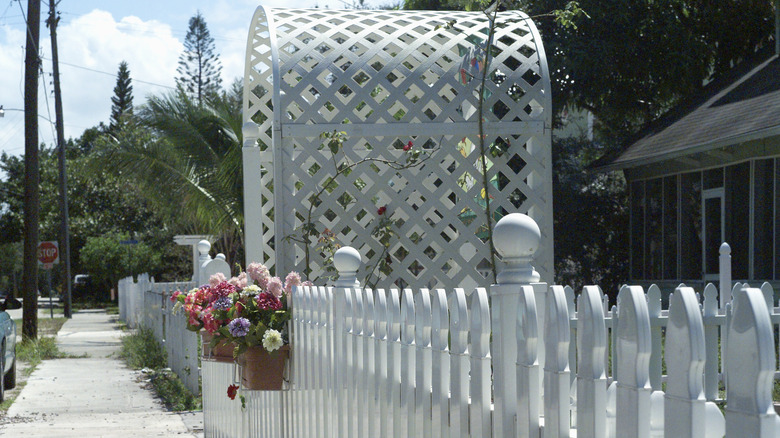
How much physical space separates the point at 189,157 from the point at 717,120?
9200 millimetres

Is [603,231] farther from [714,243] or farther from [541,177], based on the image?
[541,177]

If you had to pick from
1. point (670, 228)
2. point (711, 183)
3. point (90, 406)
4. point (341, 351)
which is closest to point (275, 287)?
point (341, 351)

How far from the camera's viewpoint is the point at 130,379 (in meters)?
12.2

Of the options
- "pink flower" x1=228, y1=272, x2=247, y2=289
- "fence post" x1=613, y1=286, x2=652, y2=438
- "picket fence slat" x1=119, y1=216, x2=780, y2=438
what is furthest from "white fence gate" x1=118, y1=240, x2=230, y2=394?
"fence post" x1=613, y1=286, x2=652, y2=438

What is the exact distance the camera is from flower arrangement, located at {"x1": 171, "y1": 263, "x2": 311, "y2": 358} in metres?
4.98

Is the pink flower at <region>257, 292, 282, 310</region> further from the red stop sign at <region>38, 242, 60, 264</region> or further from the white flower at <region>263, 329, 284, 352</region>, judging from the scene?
the red stop sign at <region>38, 242, 60, 264</region>

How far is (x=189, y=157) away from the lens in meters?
17.1

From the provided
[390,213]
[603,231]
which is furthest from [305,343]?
[603,231]

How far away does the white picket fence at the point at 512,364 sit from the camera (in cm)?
160

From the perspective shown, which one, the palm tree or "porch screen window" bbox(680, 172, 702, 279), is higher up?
the palm tree

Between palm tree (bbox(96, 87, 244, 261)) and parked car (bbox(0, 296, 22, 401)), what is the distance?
5.39 m

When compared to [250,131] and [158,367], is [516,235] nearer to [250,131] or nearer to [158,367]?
[250,131]

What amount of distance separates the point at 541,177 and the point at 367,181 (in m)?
1.42

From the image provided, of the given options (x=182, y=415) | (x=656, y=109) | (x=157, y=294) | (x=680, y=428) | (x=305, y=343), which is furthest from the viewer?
(x=656, y=109)
